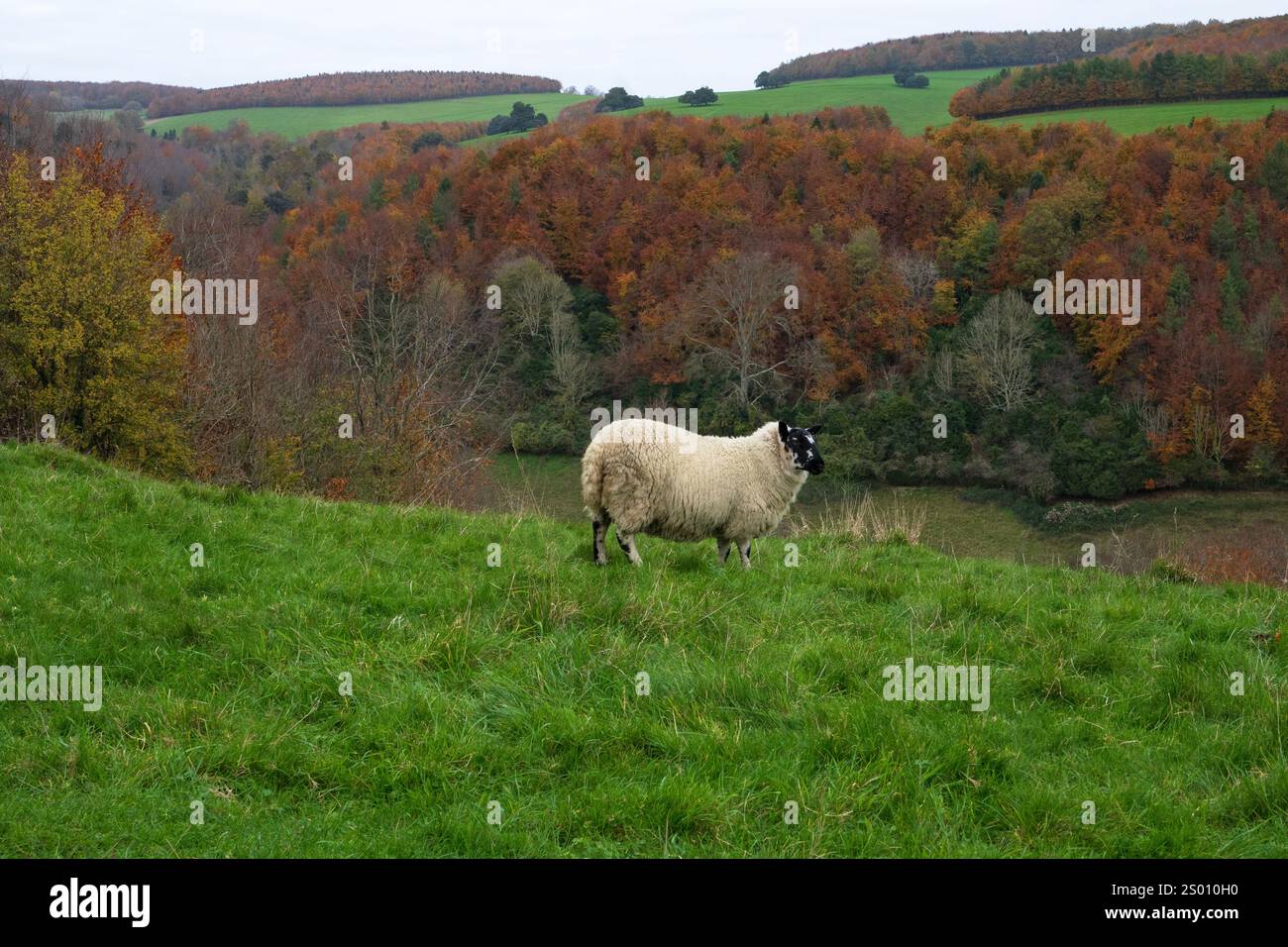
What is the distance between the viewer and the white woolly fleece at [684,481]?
11031 millimetres

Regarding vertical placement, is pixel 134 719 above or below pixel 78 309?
below

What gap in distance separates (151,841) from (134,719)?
53.1 inches

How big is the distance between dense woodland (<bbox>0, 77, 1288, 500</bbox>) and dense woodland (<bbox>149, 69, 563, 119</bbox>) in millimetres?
67088

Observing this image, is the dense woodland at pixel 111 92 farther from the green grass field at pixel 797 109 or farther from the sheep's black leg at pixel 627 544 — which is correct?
the sheep's black leg at pixel 627 544

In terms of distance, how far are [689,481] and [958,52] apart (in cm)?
15504

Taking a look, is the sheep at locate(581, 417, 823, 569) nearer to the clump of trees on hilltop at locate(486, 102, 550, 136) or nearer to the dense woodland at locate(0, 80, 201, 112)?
the clump of trees on hilltop at locate(486, 102, 550, 136)

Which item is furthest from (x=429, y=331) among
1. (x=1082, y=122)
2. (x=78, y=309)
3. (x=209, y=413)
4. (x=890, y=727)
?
(x=1082, y=122)

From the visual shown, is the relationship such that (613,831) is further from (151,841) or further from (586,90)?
(586,90)

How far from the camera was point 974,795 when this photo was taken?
5.98 metres

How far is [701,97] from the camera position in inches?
5207

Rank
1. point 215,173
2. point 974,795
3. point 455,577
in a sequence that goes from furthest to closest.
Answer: point 215,173 → point 455,577 → point 974,795

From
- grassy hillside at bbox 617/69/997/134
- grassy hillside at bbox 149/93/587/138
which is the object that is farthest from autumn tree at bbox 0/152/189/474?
grassy hillside at bbox 149/93/587/138

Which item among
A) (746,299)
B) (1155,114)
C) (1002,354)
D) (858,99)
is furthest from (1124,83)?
(746,299)

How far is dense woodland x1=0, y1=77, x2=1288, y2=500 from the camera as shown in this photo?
132 ft
